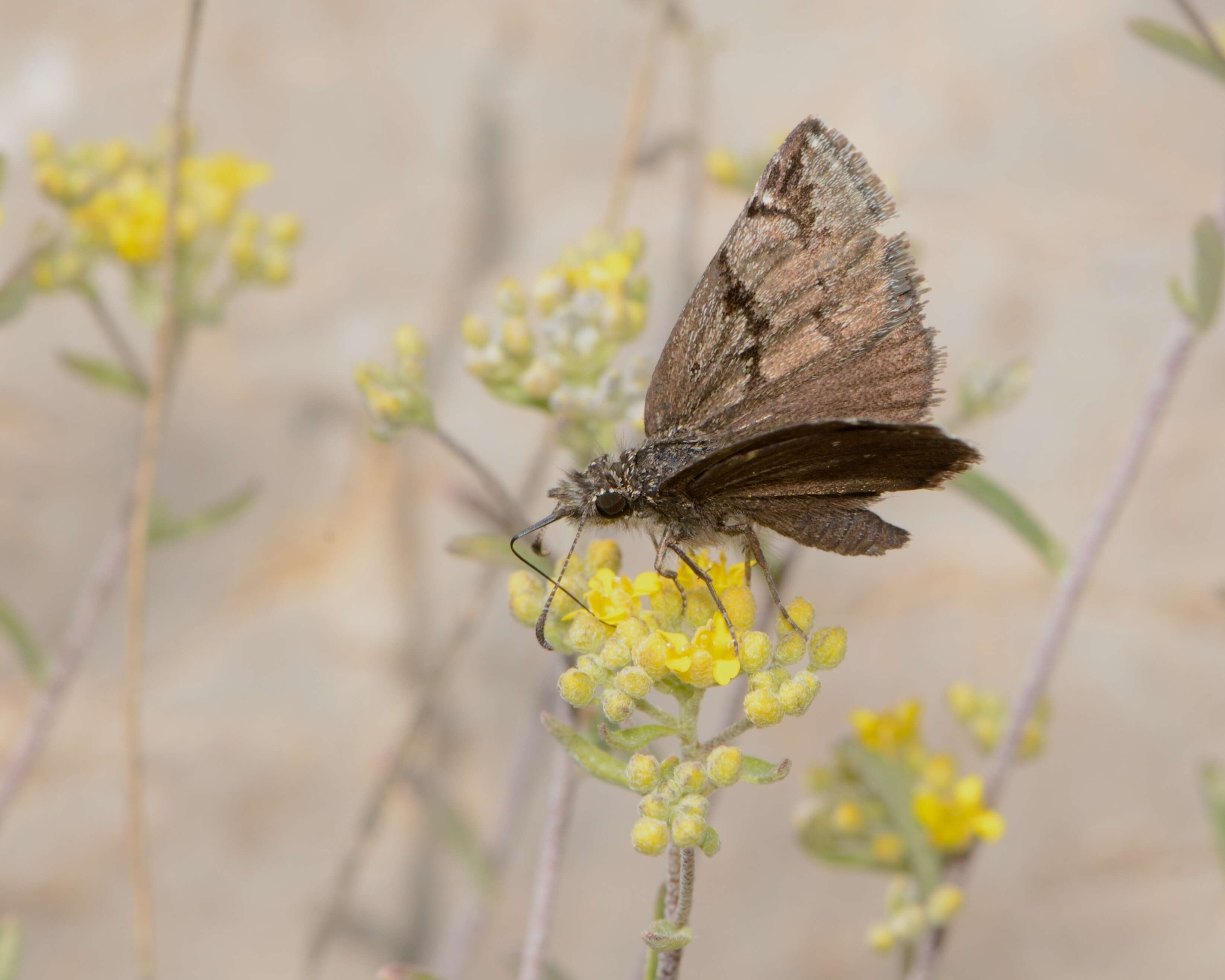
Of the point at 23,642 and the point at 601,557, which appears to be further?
the point at 23,642

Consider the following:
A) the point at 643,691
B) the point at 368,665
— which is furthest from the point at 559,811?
the point at 368,665

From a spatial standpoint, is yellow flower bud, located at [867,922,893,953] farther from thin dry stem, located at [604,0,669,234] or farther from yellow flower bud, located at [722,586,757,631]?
thin dry stem, located at [604,0,669,234]

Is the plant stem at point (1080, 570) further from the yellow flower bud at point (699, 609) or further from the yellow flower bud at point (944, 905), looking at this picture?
the yellow flower bud at point (699, 609)

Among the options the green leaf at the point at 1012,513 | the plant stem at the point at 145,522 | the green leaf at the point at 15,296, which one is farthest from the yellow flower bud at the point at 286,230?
the green leaf at the point at 1012,513

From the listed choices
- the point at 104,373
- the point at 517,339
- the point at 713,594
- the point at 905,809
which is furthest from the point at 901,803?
the point at 104,373

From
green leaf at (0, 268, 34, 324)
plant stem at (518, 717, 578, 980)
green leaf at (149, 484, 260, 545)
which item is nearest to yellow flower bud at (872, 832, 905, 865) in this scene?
plant stem at (518, 717, 578, 980)

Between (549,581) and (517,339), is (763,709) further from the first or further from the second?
(517,339)
